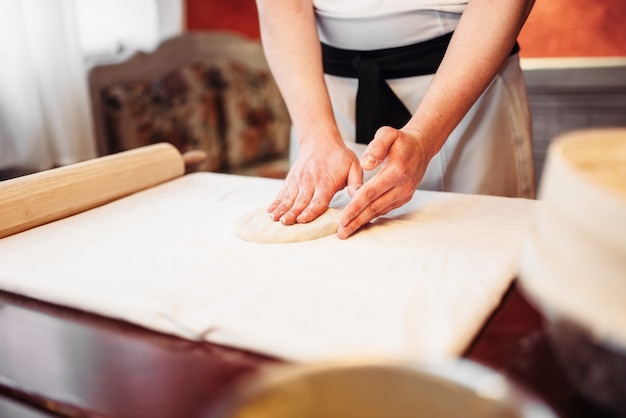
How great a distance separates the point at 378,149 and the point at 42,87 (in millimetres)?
1760

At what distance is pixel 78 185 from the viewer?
1126mm

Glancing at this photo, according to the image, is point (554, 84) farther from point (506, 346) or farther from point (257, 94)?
point (506, 346)

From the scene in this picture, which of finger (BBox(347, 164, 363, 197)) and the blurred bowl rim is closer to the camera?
the blurred bowl rim

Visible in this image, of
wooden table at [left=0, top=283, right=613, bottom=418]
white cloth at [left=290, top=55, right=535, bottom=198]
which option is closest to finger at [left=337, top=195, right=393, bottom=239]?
wooden table at [left=0, top=283, right=613, bottom=418]

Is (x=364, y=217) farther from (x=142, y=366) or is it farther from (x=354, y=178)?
(x=142, y=366)

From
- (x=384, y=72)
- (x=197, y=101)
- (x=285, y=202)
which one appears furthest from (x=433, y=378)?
(x=197, y=101)

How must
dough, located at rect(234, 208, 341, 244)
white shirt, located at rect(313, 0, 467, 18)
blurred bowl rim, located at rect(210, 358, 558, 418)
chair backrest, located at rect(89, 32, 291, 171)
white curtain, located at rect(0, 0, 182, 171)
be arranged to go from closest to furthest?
blurred bowl rim, located at rect(210, 358, 558, 418) < dough, located at rect(234, 208, 341, 244) < white shirt, located at rect(313, 0, 467, 18) < white curtain, located at rect(0, 0, 182, 171) < chair backrest, located at rect(89, 32, 291, 171)

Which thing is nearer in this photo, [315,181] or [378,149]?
[378,149]

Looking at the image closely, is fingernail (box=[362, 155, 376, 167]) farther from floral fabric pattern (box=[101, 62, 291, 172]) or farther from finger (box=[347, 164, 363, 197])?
floral fabric pattern (box=[101, 62, 291, 172])

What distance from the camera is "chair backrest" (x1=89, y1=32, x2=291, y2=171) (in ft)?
7.97

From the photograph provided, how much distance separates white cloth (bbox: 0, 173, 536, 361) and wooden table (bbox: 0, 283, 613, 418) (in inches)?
1.0

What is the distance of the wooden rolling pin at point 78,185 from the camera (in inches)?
39.9

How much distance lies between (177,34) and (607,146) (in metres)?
2.68

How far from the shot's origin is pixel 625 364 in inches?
15.0
